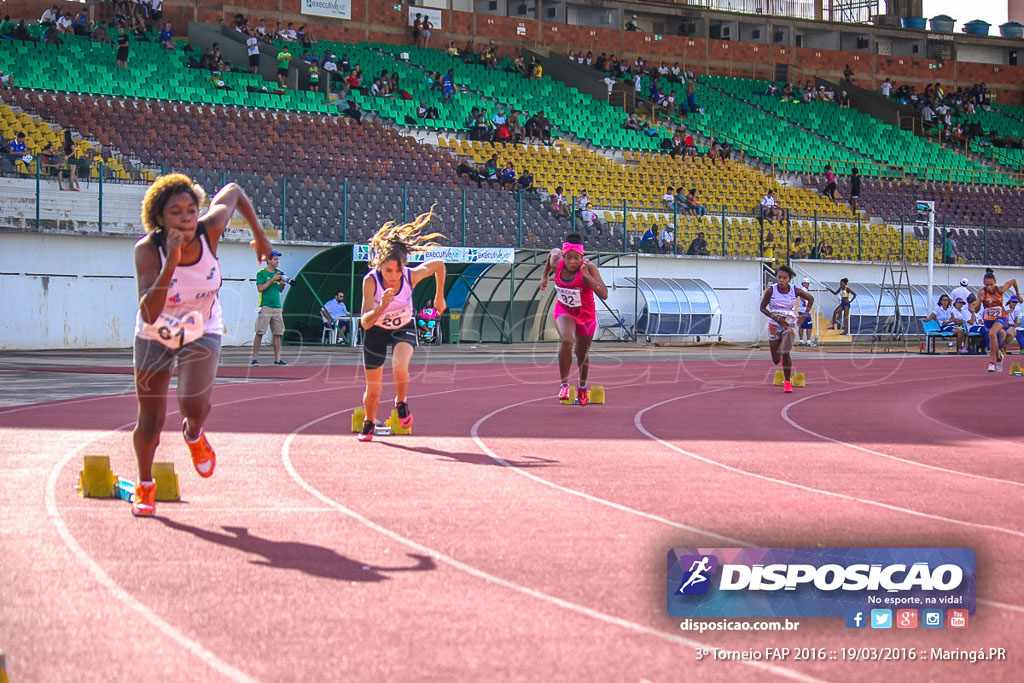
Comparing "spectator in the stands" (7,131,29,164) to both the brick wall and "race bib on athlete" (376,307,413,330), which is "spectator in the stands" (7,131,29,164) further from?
"race bib on athlete" (376,307,413,330)

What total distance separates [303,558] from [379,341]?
18.3 ft

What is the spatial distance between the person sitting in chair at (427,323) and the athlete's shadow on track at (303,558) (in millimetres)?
25026

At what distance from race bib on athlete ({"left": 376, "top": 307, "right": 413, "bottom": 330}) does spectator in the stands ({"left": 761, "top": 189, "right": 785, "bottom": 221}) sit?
104ft

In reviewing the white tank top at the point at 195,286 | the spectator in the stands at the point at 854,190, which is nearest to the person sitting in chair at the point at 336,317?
the spectator in the stands at the point at 854,190

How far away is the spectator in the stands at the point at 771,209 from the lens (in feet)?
139

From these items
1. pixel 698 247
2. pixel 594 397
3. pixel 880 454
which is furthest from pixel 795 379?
pixel 698 247

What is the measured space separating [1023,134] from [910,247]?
19236mm

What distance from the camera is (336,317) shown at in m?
31.2

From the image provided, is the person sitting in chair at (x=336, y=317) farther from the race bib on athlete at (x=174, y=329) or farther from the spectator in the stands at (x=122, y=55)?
the race bib on athlete at (x=174, y=329)

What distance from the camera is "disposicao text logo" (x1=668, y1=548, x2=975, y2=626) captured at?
484 cm

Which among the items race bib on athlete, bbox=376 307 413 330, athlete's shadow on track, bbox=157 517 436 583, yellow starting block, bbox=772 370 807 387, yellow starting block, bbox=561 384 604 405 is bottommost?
yellow starting block, bbox=772 370 807 387

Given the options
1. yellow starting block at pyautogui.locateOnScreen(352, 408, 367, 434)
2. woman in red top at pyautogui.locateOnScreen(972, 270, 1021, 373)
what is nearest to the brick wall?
woman in red top at pyautogui.locateOnScreen(972, 270, 1021, 373)

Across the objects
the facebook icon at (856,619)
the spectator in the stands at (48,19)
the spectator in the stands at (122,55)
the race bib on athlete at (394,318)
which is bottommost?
the facebook icon at (856,619)

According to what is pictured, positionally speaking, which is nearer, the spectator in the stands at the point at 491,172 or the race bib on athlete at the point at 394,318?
the race bib on athlete at the point at 394,318
